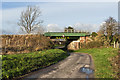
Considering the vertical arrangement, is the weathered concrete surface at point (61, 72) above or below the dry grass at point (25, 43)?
below

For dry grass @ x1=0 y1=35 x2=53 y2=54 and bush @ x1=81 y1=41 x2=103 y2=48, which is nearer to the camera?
dry grass @ x1=0 y1=35 x2=53 y2=54

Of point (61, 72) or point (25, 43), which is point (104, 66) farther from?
point (25, 43)

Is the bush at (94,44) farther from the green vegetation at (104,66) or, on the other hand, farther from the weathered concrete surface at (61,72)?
the weathered concrete surface at (61,72)

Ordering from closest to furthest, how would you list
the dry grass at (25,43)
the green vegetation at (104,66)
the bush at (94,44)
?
the green vegetation at (104,66), the dry grass at (25,43), the bush at (94,44)

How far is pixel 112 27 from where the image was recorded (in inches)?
1481

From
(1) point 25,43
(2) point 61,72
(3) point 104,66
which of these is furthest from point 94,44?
(2) point 61,72

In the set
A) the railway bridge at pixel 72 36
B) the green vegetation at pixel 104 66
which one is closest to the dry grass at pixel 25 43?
the green vegetation at pixel 104 66

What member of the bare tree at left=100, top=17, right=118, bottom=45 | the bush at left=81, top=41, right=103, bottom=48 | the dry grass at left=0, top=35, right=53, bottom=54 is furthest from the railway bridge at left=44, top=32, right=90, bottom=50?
the dry grass at left=0, top=35, right=53, bottom=54

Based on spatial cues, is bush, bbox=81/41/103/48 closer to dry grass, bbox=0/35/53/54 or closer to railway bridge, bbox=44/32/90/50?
railway bridge, bbox=44/32/90/50

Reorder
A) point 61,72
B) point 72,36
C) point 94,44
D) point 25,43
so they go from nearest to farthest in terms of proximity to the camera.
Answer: point 61,72
point 25,43
point 94,44
point 72,36

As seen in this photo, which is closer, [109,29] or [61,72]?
[61,72]

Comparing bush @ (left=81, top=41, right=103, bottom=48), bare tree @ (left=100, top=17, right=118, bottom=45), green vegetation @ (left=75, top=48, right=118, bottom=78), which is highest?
bare tree @ (left=100, top=17, right=118, bottom=45)

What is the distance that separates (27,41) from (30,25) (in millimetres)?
16740

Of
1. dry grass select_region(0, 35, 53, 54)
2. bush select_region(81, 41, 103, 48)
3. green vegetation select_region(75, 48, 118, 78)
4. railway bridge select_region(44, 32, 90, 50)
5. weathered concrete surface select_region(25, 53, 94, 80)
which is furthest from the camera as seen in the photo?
bush select_region(81, 41, 103, 48)
